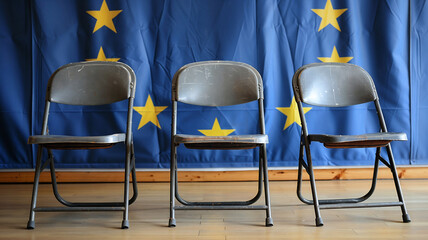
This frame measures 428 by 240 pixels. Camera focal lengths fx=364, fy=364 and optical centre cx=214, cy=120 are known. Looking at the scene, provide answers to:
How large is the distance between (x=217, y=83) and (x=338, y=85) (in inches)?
26.4

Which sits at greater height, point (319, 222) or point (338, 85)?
point (338, 85)

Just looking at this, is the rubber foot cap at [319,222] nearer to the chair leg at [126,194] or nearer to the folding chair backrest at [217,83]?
the folding chair backrest at [217,83]

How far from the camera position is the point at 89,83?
2.02 meters

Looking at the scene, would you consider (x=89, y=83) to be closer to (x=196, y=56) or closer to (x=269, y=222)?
(x=196, y=56)

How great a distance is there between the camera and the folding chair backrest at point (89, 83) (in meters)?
1.97

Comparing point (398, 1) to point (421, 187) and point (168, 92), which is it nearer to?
point (421, 187)

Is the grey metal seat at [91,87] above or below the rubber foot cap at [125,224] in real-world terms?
above

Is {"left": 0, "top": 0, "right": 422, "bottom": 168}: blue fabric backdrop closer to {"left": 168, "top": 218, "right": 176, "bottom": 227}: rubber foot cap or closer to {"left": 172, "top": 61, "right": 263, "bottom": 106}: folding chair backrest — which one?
{"left": 172, "top": 61, "right": 263, "bottom": 106}: folding chair backrest

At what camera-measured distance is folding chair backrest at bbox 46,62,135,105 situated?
1967 millimetres

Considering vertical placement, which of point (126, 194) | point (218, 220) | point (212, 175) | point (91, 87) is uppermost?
point (91, 87)

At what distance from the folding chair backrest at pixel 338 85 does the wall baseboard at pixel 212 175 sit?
2.75ft

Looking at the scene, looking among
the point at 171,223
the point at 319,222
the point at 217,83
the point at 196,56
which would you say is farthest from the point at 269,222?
the point at 196,56

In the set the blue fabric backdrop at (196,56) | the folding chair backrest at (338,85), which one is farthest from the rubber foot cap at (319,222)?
the blue fabric backdrop at (196,56)

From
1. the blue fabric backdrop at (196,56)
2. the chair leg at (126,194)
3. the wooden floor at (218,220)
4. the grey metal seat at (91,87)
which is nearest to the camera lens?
the wooden floor at (218,220)
